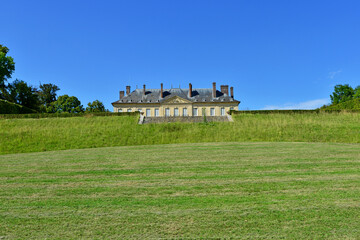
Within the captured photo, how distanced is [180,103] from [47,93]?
108ft

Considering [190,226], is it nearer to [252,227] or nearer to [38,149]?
[252,227]

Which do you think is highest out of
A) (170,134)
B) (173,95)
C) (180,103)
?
(173,95)

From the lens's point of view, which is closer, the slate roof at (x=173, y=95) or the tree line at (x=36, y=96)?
the tree line at (x=36, y=96)

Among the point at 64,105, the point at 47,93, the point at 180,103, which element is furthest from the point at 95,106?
the point at 180,103

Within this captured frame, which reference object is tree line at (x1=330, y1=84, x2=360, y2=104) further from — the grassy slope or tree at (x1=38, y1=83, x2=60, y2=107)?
tree at (x1=38, y1=83, x2=60, y2=107)

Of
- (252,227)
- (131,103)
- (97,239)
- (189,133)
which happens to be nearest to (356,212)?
(252,227)

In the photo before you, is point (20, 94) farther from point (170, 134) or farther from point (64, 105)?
point (170, 134)

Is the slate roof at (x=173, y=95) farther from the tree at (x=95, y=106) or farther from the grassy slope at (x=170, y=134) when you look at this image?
the grassy slope at (x=170, y=134)

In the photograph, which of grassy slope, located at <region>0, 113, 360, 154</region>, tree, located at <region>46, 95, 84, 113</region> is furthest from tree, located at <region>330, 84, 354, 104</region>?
tree, located at <region>46, 95, 84, 113</region>

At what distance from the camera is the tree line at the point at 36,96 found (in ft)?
134

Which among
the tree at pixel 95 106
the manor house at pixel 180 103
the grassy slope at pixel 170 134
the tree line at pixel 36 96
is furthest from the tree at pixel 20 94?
the grassy slope at pixel 170 134

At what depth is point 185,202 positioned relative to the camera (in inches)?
154

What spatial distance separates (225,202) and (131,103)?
51.0m

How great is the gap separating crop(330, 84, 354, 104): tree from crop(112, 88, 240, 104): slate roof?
1137 inches
